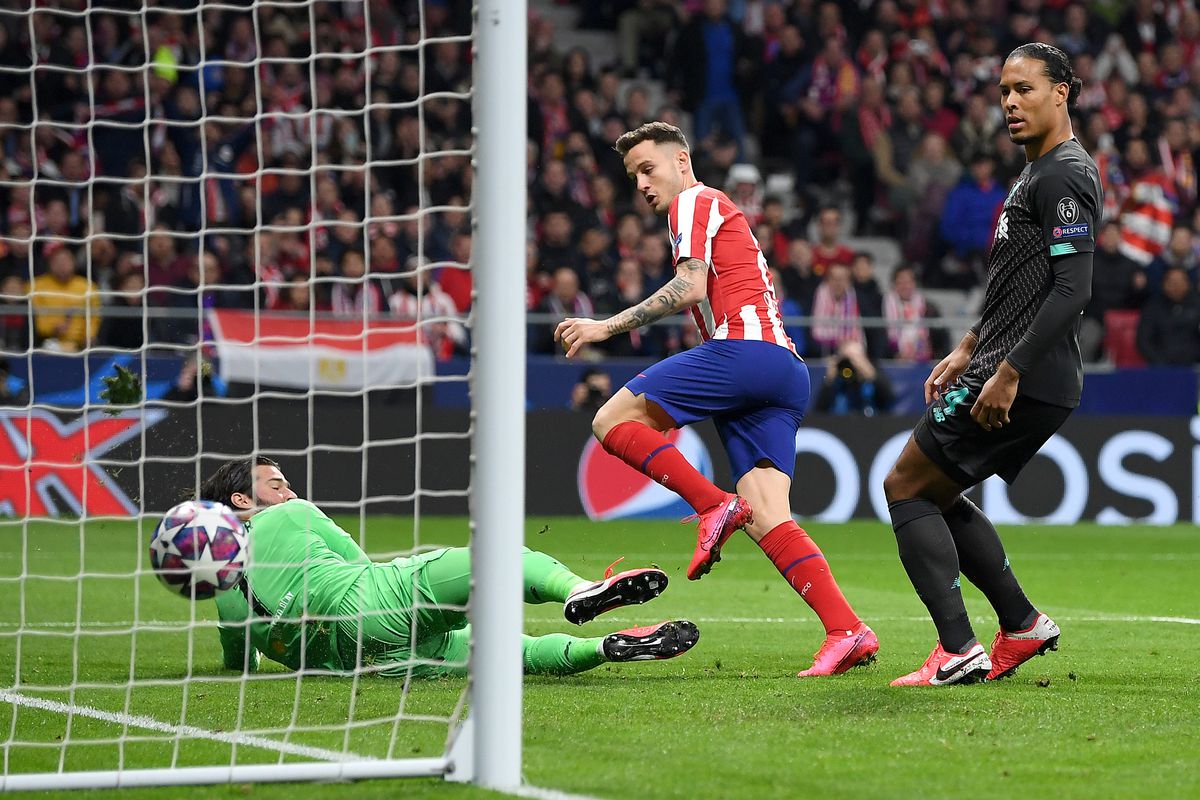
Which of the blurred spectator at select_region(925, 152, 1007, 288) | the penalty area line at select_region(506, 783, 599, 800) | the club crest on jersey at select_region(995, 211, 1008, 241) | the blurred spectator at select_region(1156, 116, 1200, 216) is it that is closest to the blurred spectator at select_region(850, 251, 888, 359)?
the blurred spectator at select_region(925, 152, 1007, 288)

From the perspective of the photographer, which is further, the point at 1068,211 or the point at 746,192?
the point at 746,192

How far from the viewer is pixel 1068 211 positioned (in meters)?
4.81

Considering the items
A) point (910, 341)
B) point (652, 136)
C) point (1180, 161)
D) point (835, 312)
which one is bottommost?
point (910, 341)

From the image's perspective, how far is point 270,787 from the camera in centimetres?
371

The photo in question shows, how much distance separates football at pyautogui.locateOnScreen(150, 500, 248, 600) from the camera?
14.9ft

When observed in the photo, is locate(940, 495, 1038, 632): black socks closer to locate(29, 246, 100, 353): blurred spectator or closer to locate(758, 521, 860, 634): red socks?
locate(758, 521, 860, 634): red socks

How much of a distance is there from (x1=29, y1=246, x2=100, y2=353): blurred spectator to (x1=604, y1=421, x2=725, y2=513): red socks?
269 inches

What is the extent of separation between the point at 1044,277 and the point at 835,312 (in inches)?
393

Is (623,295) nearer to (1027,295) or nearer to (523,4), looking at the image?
(1027,295)

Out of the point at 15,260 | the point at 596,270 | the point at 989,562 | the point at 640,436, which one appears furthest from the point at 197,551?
the point at 596,270

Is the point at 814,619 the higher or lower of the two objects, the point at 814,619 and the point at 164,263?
the lower

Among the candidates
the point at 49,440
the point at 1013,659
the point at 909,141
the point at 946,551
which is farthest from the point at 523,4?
the point at 909,141

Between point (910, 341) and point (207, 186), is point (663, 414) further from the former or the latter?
point (910, 341)

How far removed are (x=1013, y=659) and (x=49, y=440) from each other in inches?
327
